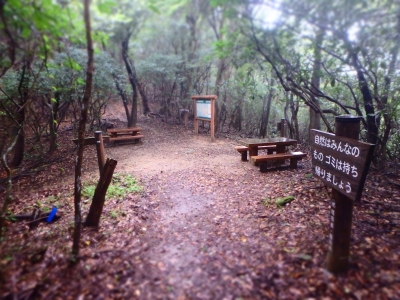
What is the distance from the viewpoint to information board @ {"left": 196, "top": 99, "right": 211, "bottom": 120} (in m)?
11.0

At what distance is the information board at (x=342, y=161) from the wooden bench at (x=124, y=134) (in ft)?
30.1

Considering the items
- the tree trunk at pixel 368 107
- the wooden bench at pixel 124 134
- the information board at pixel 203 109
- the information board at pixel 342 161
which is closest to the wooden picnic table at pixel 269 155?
the tree trunk at pixel 368 107

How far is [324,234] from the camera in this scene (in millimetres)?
3299

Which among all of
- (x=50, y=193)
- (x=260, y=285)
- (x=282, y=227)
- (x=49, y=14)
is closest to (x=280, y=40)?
(x=282, y=227)

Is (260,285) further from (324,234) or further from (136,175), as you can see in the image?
(136,175)

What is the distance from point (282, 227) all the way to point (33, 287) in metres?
3.19

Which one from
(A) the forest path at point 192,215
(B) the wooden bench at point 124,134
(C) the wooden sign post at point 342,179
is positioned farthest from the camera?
(B) the wooden bench at point 124,134

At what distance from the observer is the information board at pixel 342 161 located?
7.30 ft

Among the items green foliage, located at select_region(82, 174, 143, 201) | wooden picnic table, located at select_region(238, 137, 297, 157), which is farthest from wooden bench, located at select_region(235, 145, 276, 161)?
green foliage, located at select_region(82, 174, 143, 201)

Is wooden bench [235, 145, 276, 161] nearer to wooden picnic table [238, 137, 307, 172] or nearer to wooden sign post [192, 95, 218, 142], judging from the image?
wooden picnic table [238, 137, 307, 172]

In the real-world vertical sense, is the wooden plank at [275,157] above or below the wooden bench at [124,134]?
below

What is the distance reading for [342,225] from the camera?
8.41 feet

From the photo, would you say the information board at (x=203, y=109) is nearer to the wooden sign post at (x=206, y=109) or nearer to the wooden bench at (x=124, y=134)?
the wooden sign post at (x=206, y=109)

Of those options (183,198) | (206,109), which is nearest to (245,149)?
(183,198)
